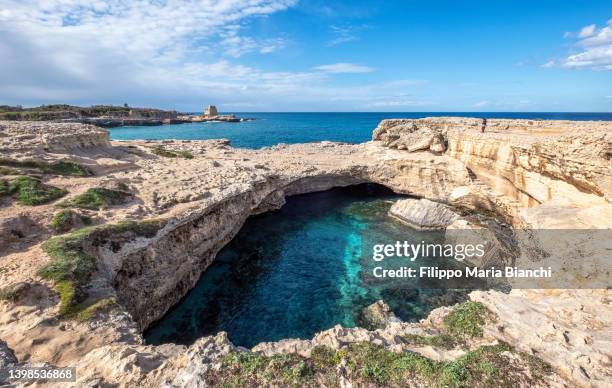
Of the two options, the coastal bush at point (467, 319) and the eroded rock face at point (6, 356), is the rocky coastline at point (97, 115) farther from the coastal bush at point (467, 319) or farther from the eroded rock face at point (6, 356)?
the coastal bush at point (467, 319)

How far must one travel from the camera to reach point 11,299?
9.08 m

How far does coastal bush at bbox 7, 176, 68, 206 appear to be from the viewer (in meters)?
14.6

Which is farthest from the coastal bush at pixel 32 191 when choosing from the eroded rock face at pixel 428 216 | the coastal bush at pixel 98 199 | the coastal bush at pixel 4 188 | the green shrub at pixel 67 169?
the eroded rock face at pixel 428 216

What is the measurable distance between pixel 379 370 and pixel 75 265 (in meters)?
10.9

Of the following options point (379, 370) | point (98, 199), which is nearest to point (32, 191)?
point (98, 199)

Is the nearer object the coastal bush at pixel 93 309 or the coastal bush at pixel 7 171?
the coastal bush at pixel 93 309

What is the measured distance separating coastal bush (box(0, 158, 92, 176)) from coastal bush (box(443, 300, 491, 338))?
22348mm

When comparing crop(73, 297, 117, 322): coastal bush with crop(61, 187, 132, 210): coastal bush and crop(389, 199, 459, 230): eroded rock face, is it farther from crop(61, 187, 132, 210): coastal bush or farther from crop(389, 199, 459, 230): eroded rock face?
crop(389, 199, 459, 230): eroded rock face

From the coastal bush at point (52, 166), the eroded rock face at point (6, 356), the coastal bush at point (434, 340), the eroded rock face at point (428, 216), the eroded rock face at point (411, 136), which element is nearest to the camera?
the eroded rock face at point (6, 356)

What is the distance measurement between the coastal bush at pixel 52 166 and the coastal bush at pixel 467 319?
2235 cm

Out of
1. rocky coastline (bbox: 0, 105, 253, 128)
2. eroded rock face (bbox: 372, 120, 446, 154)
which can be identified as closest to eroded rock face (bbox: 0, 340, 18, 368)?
eroded rock face (bbox: 372, 120, 446, 154)

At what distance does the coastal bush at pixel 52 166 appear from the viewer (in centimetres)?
1766

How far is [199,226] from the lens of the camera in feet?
58.0

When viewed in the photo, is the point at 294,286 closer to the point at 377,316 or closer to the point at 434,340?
the point at 377,316
